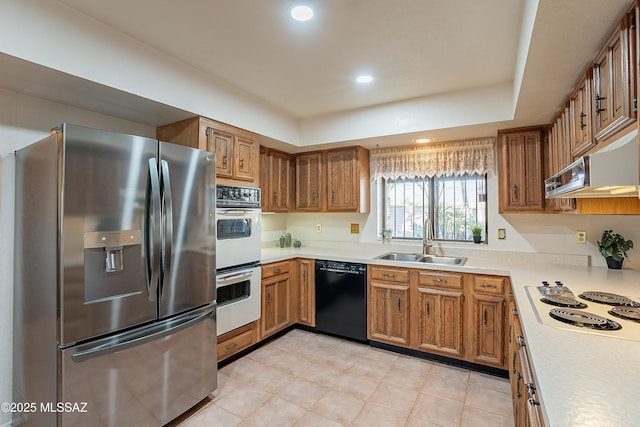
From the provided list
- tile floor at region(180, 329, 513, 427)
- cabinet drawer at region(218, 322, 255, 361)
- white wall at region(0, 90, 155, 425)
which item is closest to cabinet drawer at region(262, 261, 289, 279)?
cabinet drawer at region(218, 322, 255, 361)

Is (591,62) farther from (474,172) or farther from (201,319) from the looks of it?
(201,319)

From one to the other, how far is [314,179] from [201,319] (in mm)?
2210

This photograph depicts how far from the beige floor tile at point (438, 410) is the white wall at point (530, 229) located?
161 centimetres

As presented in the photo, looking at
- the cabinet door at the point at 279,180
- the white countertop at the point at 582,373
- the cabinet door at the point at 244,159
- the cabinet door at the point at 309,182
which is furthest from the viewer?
the cabinet door at the point at 309,182

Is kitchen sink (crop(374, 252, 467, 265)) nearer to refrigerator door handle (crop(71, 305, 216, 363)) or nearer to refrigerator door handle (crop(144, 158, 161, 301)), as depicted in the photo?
refrigerator door handle (crop(71, 305, 216, 363))

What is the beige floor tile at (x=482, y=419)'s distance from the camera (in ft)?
6.69

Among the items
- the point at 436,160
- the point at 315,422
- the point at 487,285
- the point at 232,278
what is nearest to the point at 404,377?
the point at 315,422

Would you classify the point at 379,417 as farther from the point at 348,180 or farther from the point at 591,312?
the point at 348,180

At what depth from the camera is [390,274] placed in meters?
3.10

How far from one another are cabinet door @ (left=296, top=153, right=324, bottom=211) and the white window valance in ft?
2.21

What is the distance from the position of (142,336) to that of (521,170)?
321 cm

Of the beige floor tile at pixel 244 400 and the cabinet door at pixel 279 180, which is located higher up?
the cabinet door at pixel 279 180

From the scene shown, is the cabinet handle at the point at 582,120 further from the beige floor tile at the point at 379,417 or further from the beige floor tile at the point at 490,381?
the beige floor tile at the point at 379,417

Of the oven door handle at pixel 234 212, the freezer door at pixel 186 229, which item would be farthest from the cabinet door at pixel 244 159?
the freezer door at pixel 186 229
